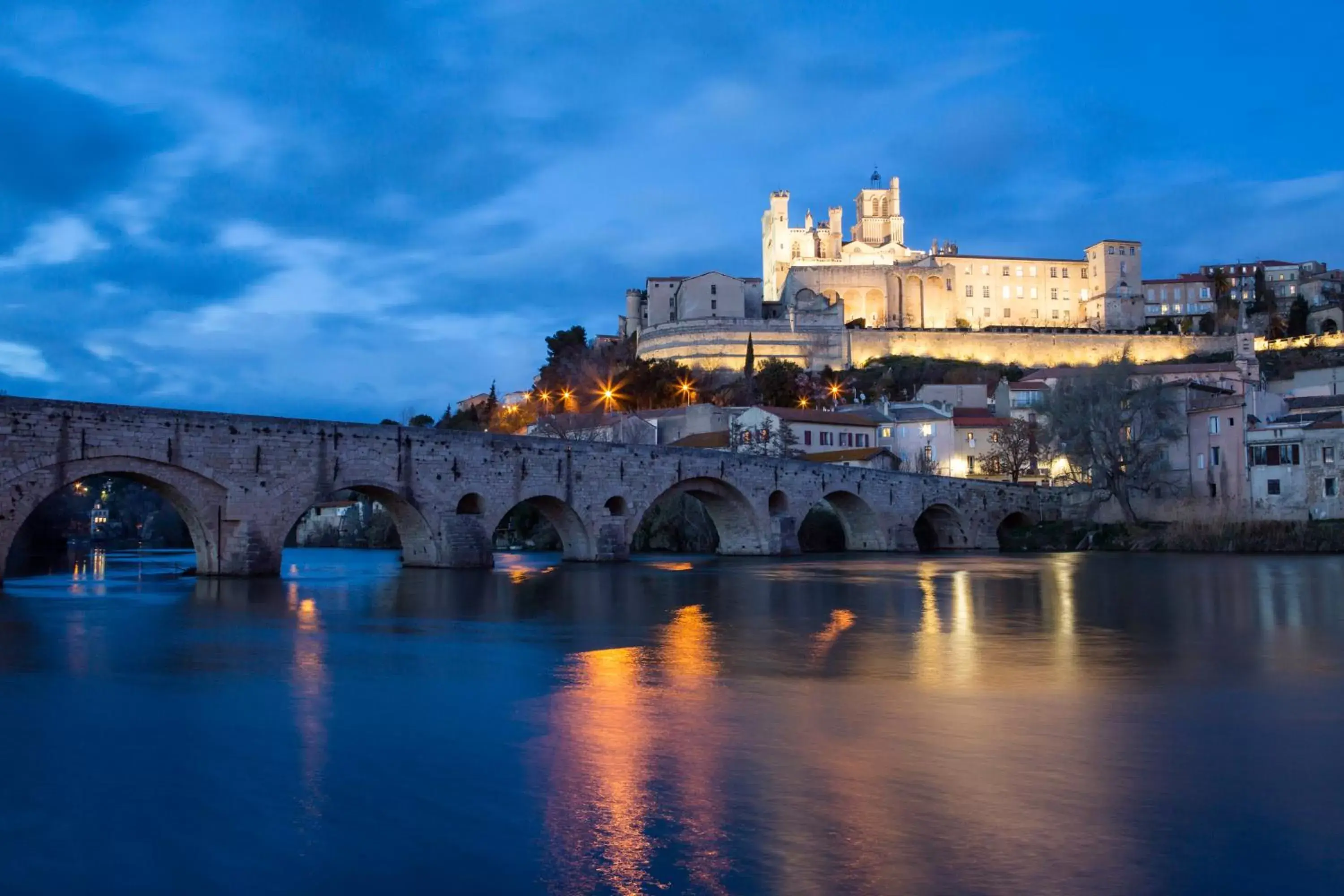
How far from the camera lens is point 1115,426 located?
4628cm

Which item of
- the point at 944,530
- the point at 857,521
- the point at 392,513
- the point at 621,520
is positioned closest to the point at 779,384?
the point at 944,530

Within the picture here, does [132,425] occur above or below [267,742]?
above

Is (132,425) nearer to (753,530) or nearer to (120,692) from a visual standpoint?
(120,692)

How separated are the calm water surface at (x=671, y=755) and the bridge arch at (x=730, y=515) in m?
20.7

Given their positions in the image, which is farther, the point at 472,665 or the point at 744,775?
the point at 472,665

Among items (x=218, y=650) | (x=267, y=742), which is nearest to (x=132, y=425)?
(x=218, y=650)

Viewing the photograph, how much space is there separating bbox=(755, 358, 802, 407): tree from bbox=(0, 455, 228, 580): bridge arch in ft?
188

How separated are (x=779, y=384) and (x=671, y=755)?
248ft

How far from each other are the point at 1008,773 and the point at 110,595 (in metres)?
21.8

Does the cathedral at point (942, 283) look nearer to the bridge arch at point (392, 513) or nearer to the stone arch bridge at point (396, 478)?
the stone arch bridge at point (396, 478)

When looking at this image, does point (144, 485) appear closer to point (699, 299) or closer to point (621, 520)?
point (621, 520)

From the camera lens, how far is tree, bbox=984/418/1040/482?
58.1 meters

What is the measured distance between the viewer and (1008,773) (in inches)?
320

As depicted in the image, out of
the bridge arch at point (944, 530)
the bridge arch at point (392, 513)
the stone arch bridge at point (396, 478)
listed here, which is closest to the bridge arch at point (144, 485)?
the stone arch bridge at point (396, 478)
